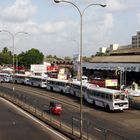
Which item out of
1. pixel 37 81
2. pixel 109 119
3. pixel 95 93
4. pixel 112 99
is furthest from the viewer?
pixel 37 81

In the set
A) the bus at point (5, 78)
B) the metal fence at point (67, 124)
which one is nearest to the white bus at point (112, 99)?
the metal fence at point (67, 124)

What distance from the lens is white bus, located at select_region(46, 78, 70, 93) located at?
76.9 metres

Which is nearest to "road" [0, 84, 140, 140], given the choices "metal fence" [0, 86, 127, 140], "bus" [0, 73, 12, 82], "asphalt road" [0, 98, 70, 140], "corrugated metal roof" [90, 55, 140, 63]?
"metal fence" [0, 86, 127, 140]

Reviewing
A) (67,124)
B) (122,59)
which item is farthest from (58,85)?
(67,124)

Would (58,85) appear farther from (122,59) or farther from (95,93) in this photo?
(122,59)

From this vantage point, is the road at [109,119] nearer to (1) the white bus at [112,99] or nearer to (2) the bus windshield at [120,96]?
(1) the white bus at [112,99]

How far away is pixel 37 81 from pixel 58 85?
56.4ft

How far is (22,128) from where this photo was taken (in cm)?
3616

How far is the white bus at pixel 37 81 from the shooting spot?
9314 cm

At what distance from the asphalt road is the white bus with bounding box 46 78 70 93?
95.0ft

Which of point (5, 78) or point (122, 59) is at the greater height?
point (122, 59)

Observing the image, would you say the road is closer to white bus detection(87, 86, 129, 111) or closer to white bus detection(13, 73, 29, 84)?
white bus detection(87, 86, 129, 111)

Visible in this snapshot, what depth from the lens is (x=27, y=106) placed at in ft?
171

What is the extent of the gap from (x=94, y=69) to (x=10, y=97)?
57112mm
